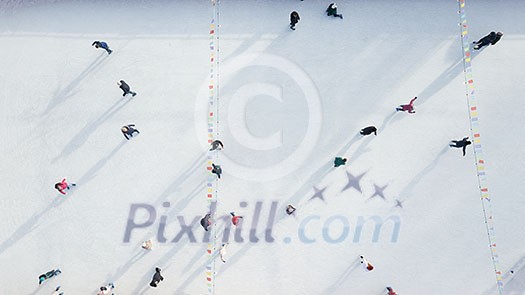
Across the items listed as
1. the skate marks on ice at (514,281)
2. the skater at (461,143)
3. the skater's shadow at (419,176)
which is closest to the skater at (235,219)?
the skater's shadow at (419,176)

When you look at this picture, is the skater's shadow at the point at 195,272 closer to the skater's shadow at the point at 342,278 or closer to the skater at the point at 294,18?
the skater's shadow at the point at 342,278

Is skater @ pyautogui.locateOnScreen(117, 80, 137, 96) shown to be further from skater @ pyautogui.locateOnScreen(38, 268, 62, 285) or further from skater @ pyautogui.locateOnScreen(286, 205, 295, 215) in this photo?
skater @ pyautogui.locateOnScreen(286, 205, 295, 215)

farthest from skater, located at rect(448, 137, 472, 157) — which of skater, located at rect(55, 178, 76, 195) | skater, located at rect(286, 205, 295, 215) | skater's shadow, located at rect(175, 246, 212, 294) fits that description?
skater, located at rect(55, 178, 76, 195)

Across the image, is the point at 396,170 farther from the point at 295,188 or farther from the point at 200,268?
the point at 200,268

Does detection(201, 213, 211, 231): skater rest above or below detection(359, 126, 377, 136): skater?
below

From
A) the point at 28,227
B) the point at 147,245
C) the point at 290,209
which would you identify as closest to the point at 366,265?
the point at 290,209

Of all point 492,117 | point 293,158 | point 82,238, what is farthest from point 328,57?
point 82,238
